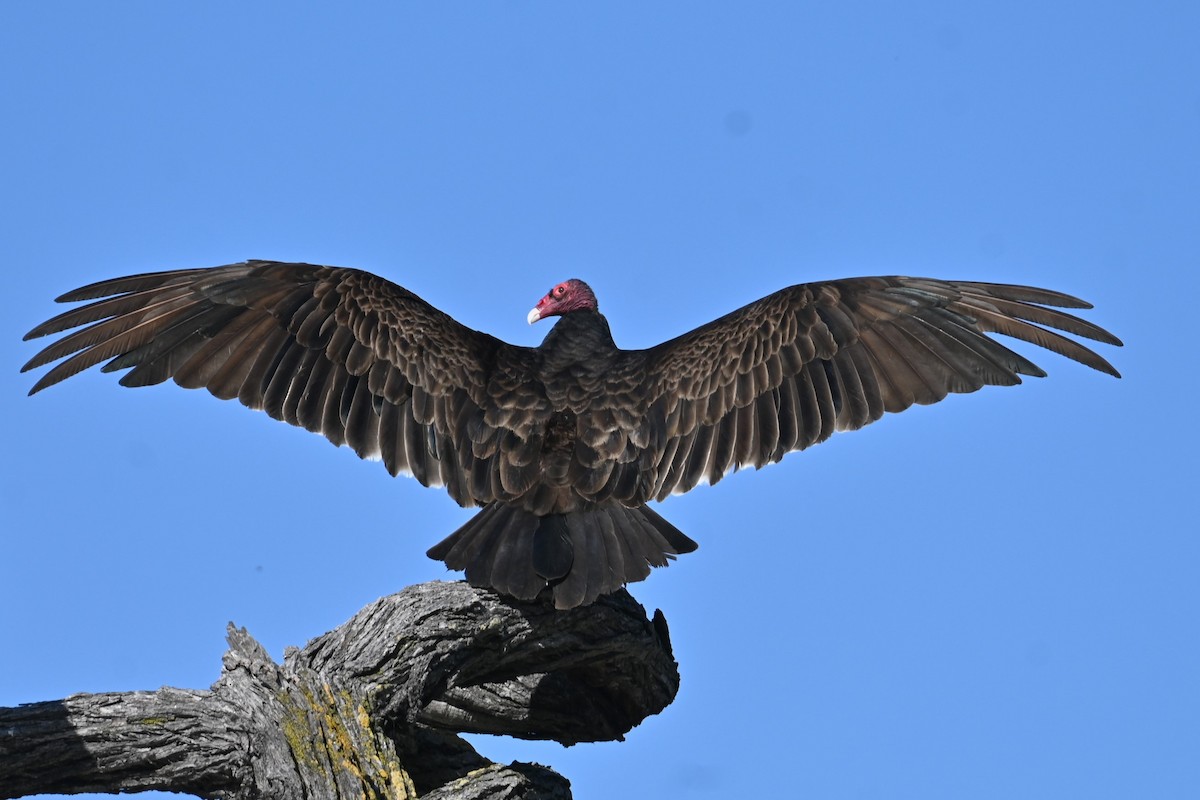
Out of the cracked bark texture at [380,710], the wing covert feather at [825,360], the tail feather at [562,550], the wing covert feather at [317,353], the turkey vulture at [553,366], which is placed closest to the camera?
the cracked bark texture at [380,710]

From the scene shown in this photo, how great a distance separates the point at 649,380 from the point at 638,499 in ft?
2.02

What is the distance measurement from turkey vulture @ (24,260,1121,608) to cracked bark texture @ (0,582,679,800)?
0.54m

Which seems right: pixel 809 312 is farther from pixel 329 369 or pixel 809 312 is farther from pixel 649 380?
pixel 329 369

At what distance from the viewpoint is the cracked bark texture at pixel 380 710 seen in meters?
3.61

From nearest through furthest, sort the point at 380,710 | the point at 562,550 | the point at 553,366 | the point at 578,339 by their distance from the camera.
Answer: the point at 380,710 → the point at 562,550 → the point at 553,366 → the point at 578,339

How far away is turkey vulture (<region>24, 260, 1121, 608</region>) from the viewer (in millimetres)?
4871

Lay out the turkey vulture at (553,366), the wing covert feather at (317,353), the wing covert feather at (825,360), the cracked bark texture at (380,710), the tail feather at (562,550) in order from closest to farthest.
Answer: the cracked bark texture at (380,710) < the tail feather at (562,550) < the turkey vulture at (553,366) < the wing covert feather at (317,353) < the wing covert feather at (825,360)

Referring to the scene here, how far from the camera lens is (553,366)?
5.09m

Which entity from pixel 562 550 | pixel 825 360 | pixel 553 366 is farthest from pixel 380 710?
pixel 825 360

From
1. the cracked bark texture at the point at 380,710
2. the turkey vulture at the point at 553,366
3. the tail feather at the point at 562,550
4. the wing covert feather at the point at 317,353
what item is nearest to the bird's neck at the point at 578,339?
the turkey vulture at the point at 553,366

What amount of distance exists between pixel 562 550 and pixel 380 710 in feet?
2.30

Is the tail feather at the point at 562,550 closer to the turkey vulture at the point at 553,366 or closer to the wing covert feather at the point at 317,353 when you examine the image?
the turkey vulture at the point at 553,366

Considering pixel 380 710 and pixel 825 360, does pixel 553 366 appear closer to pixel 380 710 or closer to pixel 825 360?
pixel 825 360

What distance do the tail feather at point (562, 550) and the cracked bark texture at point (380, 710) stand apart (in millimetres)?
117
